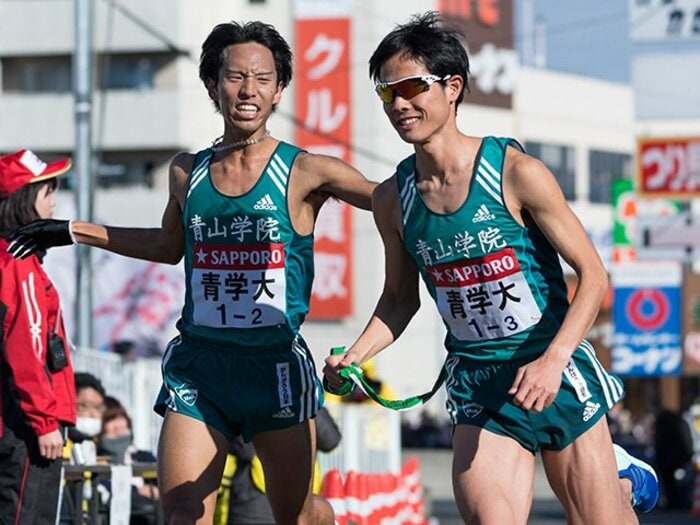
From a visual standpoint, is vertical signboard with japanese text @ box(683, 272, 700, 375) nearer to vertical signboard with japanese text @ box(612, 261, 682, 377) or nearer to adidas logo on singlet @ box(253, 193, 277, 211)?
vertical signboard with japanese text @ box(612, 261, 682, 377)

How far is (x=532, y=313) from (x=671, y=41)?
850 inches

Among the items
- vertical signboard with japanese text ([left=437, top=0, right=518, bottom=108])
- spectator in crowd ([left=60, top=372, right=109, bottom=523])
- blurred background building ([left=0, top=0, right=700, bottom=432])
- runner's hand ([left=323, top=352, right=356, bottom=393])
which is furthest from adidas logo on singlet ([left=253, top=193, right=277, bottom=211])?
vertical signboard with japanese text ([left=437, top=0, right=518, bottom=108])

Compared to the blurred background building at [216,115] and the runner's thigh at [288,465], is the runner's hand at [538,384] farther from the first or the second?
the blurred background building at [216,115]

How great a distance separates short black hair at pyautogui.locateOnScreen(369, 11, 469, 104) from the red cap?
2164 mm

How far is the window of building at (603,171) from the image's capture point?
6794cm

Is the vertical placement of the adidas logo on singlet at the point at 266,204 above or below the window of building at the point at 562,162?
below

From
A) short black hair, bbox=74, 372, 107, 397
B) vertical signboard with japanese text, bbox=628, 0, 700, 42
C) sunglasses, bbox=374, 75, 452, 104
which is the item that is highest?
vertical signboard with japanese text, bbox=628, 0, 700, 42

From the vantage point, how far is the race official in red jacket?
775 cm

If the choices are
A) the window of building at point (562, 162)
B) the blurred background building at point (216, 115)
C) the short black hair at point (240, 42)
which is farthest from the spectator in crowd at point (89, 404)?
the window of building at point (562, 162)

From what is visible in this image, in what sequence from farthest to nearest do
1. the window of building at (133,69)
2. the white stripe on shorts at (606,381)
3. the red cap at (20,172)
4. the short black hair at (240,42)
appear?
the window of building at (133,69) → the red cap at (20,172) → the short black hair at (240,42) → the white stripe on shorts at (606,381)

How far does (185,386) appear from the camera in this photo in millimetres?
7203

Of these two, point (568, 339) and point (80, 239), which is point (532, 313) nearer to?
point (568, 339)

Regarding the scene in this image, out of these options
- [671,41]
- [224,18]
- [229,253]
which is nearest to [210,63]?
[229,253]

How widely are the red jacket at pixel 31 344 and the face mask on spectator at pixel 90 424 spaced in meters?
3.18
